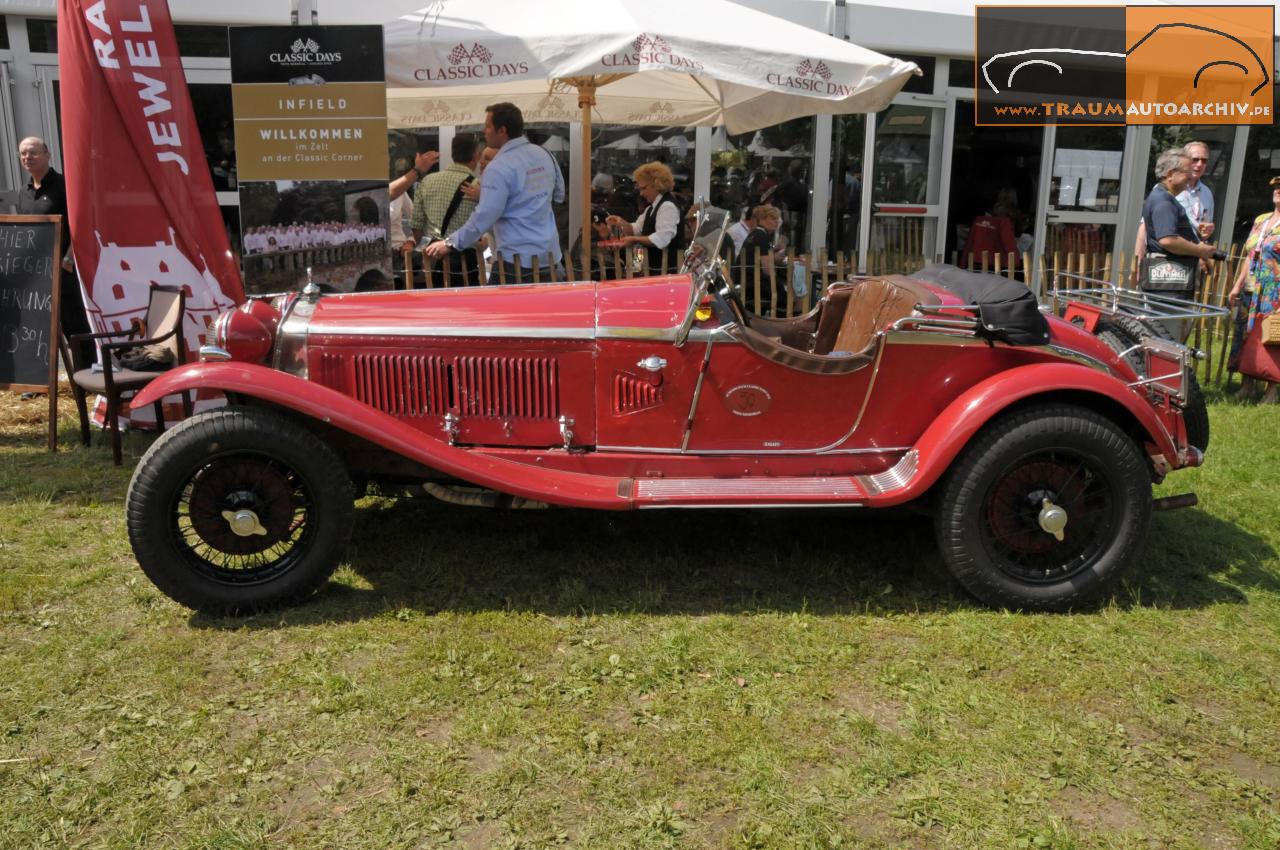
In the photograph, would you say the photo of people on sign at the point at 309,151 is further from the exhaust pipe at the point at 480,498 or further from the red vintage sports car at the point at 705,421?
the exhaust pipe at the point at 480,498

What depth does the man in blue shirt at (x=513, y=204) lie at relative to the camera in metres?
6.20

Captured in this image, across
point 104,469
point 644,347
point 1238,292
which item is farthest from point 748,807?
point 1238,292

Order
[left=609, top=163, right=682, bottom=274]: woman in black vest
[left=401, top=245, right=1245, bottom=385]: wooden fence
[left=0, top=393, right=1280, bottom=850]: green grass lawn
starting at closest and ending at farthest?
[left=0, top=393, right=1280, bottom=850]: green grass lawn, [left=401, top=245, right=1245, bottom=385]: wooden fence, [left=609, top=163, right=682, bottom=274]: woman in black vest

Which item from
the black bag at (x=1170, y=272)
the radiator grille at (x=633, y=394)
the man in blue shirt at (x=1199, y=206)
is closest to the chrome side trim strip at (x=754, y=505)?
the radiator grille at (x=633, y=394)

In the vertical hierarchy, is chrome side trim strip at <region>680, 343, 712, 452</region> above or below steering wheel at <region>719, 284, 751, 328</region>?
below

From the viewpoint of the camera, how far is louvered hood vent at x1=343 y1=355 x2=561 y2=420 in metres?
3.95

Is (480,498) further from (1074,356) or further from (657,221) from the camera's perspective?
(657,221)

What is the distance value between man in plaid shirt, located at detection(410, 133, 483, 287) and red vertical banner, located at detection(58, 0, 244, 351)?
1.64 meters

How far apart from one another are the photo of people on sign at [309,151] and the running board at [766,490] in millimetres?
3063

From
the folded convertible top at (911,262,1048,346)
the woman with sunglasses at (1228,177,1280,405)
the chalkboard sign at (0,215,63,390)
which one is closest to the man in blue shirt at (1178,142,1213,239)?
the woman with sunglasses at (1228,177,1280,405)

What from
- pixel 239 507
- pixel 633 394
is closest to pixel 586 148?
pixel 633 394

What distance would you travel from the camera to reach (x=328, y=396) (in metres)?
3.63

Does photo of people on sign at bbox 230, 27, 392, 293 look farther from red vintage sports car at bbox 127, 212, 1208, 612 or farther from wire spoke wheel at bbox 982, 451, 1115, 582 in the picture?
wire spoke wheel at bbox 982, 451, 1115, 582

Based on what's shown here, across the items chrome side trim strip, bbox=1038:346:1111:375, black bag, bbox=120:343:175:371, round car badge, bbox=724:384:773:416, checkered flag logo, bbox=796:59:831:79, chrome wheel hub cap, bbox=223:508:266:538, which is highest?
checkered flag logo, bbox=796:59:831:79
